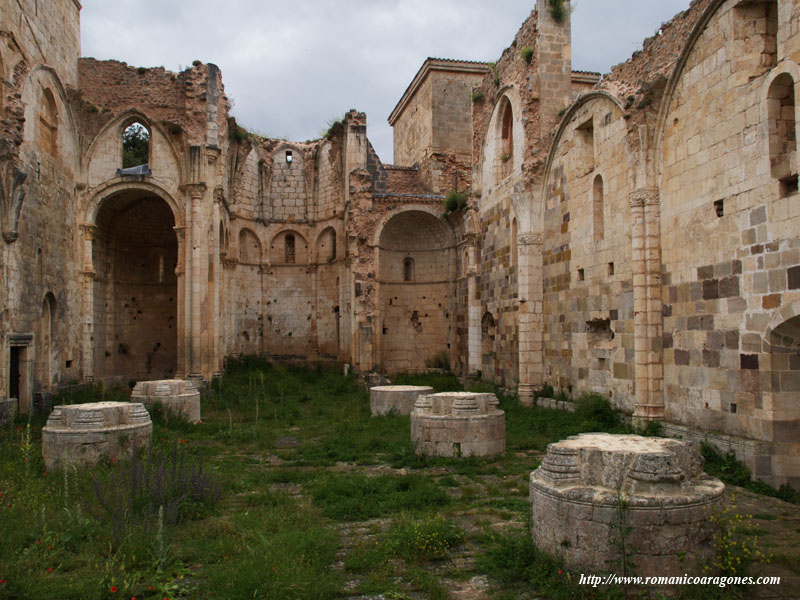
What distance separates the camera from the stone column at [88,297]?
19297 millimetres

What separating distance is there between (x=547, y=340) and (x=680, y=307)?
5341 millimetres

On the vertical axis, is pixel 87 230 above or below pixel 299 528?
above

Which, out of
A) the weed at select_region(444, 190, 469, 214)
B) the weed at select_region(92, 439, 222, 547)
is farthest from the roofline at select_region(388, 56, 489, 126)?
the weed at select_region(92, 439, 222, 547)

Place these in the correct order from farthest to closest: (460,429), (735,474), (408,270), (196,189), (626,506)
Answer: (408,270), (196,189), (460,429), (735,474), (626,506)

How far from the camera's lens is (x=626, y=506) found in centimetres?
476

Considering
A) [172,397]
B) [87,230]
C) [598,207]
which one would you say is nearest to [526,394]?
[598,207]

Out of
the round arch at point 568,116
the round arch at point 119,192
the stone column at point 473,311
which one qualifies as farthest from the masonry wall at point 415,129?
the round arch at point 568,116

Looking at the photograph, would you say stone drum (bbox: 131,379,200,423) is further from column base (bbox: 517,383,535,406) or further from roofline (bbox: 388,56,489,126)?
roofline (bbox: 388,56,489,126)

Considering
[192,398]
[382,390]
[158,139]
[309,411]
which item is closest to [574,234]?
[382,390]

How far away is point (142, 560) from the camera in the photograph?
17.9ft

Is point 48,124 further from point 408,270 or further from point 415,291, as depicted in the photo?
point 415,291

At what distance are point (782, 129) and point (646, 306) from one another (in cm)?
350

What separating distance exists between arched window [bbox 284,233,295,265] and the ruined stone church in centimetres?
12

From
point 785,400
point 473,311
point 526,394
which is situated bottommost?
point 526,394
